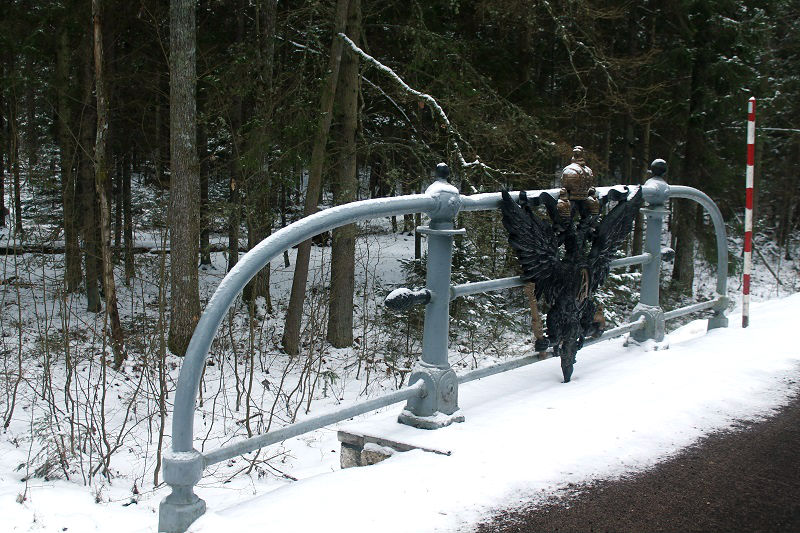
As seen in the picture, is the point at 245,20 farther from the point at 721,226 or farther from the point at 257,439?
the point at 257,439

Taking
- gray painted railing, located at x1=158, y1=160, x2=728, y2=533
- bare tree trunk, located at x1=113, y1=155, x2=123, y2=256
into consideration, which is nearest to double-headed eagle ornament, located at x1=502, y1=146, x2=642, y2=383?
gray painted railing, located at x1=158, y1=160, x2=728, y2=533

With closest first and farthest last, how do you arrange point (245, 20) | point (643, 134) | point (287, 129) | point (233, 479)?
point (233, 479) < point (287, 129) < point (245, 20) < point (643, 134)

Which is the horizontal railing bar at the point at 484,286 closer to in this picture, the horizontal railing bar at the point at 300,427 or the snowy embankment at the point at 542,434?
the horizontal railing bar at the point at 300,427

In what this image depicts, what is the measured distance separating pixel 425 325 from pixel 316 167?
9995 mm

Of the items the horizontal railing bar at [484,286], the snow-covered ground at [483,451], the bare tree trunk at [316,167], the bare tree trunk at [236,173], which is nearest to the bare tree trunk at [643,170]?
the bare tree trunk at [316,167]

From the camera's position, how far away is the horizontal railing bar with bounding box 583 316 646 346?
484 centimetres

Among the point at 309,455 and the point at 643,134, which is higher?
the point at 643,134

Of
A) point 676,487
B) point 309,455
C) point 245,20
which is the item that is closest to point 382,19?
point 245,20

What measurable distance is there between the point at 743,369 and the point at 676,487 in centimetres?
203

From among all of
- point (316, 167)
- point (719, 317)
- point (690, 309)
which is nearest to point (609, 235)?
point (690, 309)

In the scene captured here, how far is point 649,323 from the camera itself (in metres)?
5.50

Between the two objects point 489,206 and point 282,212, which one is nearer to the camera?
point 489,206

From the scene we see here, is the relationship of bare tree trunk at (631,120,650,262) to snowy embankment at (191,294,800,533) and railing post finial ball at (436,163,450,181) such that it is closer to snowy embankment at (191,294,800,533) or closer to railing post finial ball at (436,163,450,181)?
snowy embankment at (191,294,800,533)

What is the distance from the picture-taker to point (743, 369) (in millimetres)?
4844
